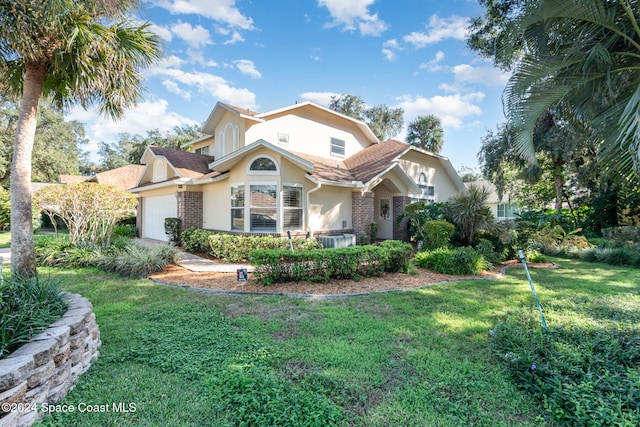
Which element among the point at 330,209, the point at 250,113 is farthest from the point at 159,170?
the point at 330,209

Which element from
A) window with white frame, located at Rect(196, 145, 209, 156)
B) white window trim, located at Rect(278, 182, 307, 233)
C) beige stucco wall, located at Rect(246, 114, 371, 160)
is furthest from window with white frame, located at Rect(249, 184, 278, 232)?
window with white frame, located at Rect(196, 145, 209, 156)

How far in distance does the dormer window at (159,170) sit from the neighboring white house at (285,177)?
6 centimetres

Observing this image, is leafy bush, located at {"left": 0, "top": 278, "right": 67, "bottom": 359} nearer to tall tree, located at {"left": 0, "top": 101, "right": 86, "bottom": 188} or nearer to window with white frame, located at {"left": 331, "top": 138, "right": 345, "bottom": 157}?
window with white frame, located at {"left": 331, "top": 138, "right": 345, "bottom": 157}

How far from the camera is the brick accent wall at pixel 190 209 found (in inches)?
552

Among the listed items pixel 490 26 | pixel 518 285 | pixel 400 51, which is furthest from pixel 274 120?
pixel 518 285

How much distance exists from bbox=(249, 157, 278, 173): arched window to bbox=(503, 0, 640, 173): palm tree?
8478 millimetres

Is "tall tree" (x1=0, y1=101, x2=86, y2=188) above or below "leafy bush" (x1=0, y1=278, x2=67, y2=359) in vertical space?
above

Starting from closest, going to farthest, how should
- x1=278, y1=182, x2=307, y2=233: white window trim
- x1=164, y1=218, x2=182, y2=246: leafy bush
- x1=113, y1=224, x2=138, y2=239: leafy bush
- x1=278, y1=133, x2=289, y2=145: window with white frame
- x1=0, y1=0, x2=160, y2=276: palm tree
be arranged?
x1=0, y1=0, x2=160, y2=276: palm tree < x1=278, y1=182, x2=307, y2=233: white window trim < x1=164, y1=218, x2=182, y2=246: leafy bush < x1=278, y1=133, x2=289, y2=145: window with white frame < x1=113, y1=224, x2=138, y2=239: leafy bush

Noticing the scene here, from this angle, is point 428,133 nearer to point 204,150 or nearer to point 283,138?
point 283,138

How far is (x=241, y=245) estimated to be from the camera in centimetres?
1097

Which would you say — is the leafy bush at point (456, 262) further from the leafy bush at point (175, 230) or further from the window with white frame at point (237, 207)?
the leafy bush at point (175, 230)

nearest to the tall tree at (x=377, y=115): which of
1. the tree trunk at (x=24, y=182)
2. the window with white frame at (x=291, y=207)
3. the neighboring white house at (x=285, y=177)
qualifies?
the neighboring white house at (x=285, y=177)

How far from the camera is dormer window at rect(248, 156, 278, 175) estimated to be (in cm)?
1202

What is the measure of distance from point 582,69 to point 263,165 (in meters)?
10.0
